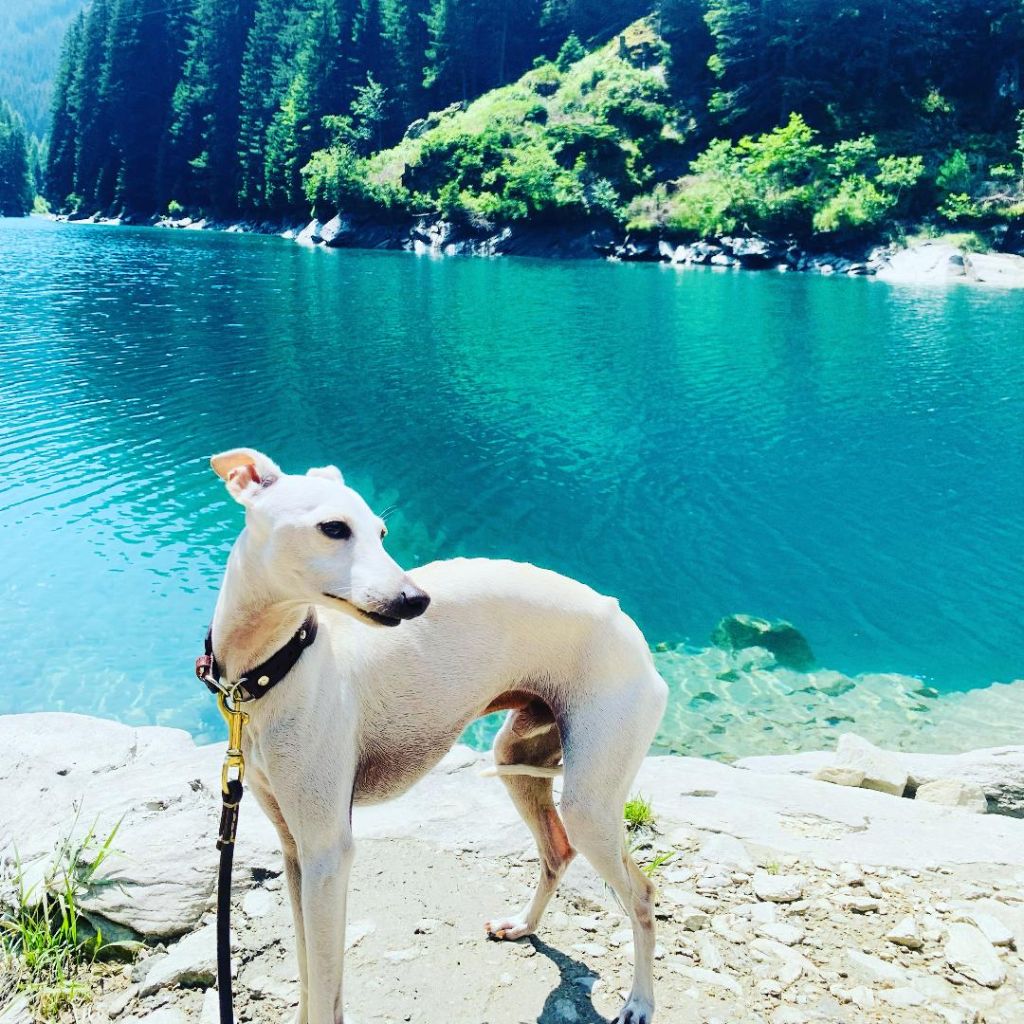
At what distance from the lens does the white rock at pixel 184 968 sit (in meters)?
3.78

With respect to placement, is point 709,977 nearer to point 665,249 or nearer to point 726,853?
point 726,853

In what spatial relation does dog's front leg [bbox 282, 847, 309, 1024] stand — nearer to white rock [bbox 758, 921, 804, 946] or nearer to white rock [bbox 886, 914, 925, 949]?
white rock [bbox 758, 921, 804, 946]

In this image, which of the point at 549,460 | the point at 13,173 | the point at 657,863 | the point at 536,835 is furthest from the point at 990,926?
the point at 13,173

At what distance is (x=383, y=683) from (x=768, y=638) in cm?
1059

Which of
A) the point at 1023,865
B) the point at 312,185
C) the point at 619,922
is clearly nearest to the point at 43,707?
the point at 619,922

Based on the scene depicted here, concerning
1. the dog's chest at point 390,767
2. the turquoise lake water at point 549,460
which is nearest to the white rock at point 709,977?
the dog's chest at point 390,767

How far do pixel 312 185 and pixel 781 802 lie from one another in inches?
3892

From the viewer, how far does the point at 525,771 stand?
3.71 metres

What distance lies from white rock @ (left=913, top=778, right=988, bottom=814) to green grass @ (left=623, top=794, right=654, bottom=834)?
11.2ft

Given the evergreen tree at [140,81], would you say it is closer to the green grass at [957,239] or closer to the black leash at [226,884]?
the green grass at [957,239]

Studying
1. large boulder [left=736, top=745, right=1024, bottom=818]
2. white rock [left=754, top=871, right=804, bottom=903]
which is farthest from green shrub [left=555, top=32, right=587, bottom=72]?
white rock [left=754, top=871, right=804, bottom=903]

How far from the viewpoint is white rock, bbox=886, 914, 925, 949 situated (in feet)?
13.2

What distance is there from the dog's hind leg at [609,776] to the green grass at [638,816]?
1.26 meters

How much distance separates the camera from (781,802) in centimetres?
589
